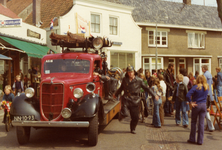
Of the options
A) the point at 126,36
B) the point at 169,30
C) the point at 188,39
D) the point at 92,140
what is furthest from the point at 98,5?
the point at 92,140

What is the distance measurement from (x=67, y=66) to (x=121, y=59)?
622 inches

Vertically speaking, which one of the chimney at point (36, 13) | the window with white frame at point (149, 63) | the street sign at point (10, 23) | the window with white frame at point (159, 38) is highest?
the chimney at point (36, 13)

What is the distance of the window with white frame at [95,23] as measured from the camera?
20.8 m

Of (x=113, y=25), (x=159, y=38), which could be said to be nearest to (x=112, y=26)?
(x=113, y=25)

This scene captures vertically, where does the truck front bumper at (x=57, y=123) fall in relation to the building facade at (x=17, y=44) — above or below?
below

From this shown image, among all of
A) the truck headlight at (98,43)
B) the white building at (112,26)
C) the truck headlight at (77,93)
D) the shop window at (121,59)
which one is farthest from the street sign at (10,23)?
the shop window at (121,59)

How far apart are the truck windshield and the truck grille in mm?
1150

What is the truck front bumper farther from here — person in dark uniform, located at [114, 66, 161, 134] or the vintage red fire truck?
person in dark uniform, located at [114, 66, 161, 134]

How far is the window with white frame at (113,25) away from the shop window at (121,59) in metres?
1.81

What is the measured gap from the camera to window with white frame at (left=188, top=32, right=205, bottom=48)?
90.7 feet

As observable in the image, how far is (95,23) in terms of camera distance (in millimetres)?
21047

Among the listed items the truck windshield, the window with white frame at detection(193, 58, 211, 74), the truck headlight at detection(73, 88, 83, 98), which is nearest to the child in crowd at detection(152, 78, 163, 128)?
the truck windshield

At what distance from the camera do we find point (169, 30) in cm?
2614

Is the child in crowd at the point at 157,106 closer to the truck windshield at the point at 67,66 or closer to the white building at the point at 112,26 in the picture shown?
the truck windshield at the point at 67,66
